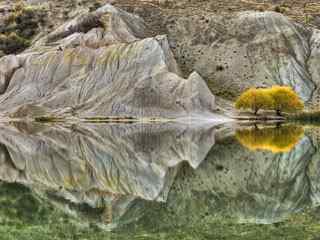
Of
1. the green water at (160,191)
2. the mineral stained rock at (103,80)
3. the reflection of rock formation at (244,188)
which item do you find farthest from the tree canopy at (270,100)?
the reflection of rock formation at (244,188)

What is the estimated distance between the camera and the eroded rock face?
332ft

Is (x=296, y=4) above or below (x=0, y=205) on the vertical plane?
below

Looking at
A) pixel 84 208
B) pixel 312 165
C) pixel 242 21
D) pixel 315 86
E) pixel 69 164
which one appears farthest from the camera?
pixel 242 21

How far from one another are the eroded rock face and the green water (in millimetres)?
53071

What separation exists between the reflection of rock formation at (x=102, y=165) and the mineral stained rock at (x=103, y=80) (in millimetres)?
30391

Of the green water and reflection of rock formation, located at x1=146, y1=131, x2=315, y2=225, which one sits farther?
reflection of rock formation, located at x1=146, y1=131, x2=315, y2=225

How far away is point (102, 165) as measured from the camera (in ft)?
118

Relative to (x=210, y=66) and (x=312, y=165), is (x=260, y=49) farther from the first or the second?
(x=312, y=165)

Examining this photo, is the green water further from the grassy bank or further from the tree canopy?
the grassy bank

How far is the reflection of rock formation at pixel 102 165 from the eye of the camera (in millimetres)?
26950

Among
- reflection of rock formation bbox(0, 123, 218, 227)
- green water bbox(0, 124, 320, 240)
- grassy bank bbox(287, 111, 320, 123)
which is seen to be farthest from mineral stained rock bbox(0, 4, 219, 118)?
green water bbox(0, 124, 320, 240)

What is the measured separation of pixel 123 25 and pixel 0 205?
281ft

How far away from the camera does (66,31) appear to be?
110688mm

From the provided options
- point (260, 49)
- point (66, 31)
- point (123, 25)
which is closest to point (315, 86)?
point (260, 49)
